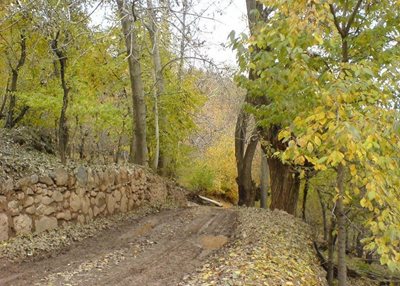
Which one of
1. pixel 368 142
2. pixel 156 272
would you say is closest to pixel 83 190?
pixel 156 272

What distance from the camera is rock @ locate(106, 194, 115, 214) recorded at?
29.8 ft

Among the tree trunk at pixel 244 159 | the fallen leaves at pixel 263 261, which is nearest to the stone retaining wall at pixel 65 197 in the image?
the fallen leaves at pixel 263 261

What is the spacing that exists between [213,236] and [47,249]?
2.96 metres

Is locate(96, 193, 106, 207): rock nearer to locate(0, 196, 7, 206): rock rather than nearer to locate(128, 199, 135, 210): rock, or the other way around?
locate(128, 199, 135, 210): rock

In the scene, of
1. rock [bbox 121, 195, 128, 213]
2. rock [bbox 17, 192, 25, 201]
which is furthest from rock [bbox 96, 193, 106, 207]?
rock [bbox 17, 192, 25, 201]

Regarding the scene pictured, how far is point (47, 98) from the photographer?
834 cm

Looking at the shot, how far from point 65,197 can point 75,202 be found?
0.31 m

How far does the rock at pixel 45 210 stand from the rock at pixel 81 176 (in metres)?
0.90

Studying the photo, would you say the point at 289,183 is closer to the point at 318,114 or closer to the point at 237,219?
the point at 237,219

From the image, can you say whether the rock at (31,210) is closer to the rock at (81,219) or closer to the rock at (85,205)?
the rock at (81,219)

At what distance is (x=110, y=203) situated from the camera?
30.1ft

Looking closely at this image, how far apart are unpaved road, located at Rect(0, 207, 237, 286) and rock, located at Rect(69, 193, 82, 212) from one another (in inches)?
27.2

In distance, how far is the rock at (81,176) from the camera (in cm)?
801

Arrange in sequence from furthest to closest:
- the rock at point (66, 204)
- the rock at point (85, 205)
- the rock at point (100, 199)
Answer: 1. the rock at point (100, 199)
2. the rock at point (85, 205)
3. the rock at point (66, 204)
